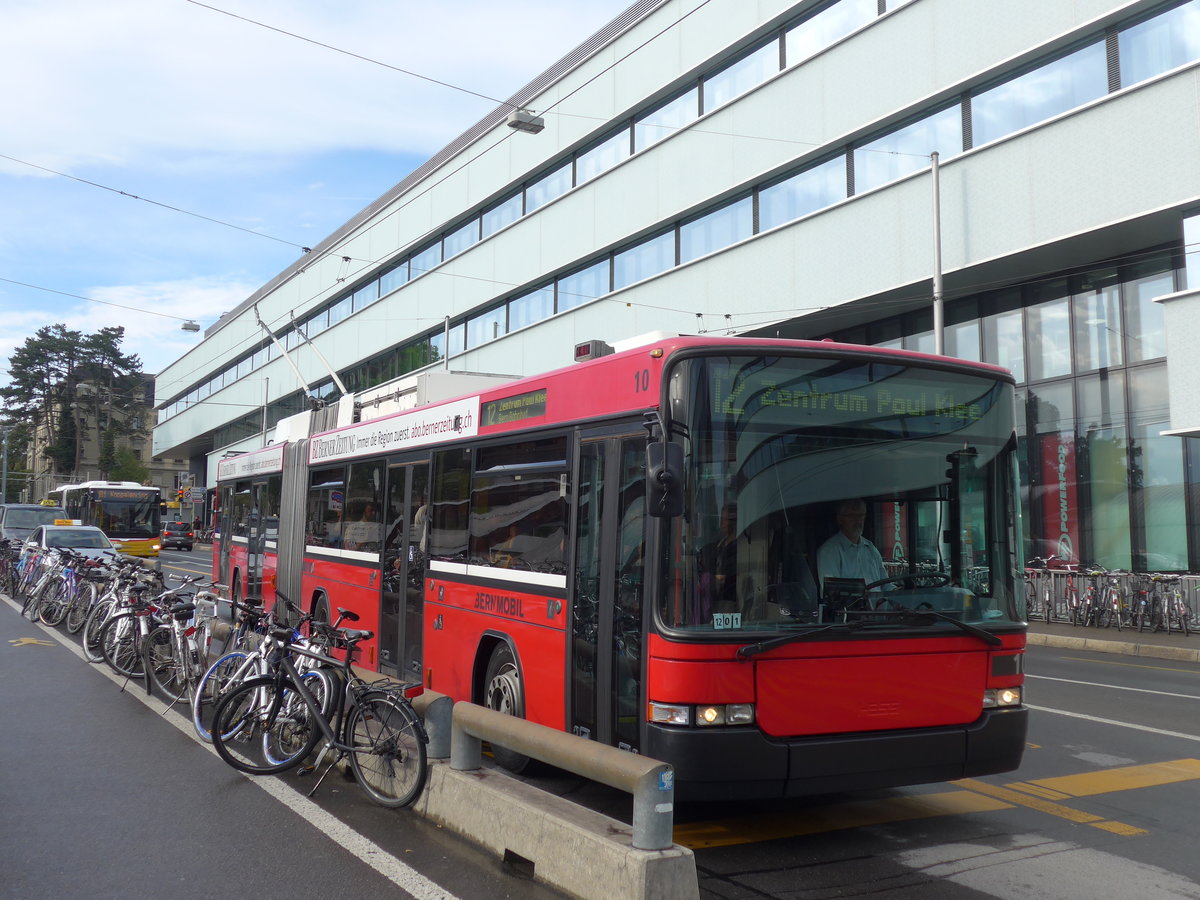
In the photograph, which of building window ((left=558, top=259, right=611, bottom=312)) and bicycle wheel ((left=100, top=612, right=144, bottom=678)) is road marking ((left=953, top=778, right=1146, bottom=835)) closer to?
bicycle wheel ((left=100, top=612, right=144, bottom=678))

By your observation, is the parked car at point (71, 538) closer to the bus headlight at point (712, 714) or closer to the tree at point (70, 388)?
the bus headlight at point (712, 714)

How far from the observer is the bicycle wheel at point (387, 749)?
6094 millimetres

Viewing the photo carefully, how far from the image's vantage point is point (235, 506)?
16875mm

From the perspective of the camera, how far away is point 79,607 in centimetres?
1597

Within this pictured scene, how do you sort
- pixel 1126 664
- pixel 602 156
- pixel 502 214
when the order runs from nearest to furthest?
pixel 1126 664 < pixel 602 156 < pixel 502 214

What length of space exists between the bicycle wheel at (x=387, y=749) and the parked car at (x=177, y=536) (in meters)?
53.6

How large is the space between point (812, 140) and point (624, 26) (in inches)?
332

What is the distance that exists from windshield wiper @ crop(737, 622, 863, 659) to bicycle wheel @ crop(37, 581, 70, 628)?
14.5m

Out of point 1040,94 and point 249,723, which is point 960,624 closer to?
point 249,723

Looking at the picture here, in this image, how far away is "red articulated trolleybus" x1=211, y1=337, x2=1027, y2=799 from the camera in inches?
210

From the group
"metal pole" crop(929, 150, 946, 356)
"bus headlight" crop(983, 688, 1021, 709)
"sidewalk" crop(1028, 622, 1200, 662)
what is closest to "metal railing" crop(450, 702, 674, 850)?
"bus headlight" crop(983, 688, 1021, 709)

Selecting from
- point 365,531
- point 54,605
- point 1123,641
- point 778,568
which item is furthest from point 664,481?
point 54,605

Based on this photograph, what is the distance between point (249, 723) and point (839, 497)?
166 inches

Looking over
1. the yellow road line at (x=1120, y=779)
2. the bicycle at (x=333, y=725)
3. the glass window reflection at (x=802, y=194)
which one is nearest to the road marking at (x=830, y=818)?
the yellow road line at (x=1120, y=779)
